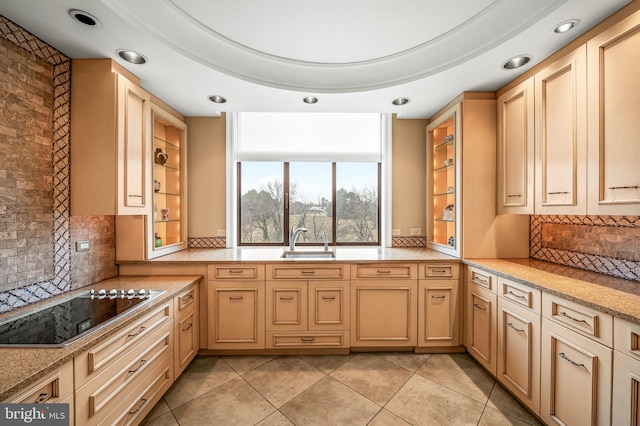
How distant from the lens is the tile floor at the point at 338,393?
179 cm

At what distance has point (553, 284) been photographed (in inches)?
66.7

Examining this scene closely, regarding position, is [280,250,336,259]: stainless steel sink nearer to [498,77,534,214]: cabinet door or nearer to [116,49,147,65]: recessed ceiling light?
[498,77,534,214]: cabinet door

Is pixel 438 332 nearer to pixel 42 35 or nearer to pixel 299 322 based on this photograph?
pixel 299 322

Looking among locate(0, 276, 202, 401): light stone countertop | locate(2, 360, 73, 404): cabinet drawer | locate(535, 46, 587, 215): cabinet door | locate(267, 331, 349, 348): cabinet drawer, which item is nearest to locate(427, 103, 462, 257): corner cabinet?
locate(535, 46, 587, 215): cabinet door

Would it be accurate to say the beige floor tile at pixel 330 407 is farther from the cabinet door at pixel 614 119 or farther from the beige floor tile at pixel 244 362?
the cabinet door at pixel 614 119

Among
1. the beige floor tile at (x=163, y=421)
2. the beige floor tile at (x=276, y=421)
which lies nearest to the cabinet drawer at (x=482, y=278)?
the beige floor tile at (x=276, y=421)

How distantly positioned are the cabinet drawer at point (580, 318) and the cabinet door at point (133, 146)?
298 cm

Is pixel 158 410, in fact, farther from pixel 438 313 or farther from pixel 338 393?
pixel 438 313

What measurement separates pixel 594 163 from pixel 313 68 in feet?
6.89

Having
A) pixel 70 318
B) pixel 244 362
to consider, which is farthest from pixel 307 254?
pixel 70 318

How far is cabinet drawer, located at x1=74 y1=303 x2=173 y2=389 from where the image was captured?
124 centimetres

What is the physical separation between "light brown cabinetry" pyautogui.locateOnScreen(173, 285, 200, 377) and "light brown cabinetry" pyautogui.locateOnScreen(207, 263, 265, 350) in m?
0.12

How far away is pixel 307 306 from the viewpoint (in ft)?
8.28

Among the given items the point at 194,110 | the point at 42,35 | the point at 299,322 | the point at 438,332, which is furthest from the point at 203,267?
the point at 438,332
